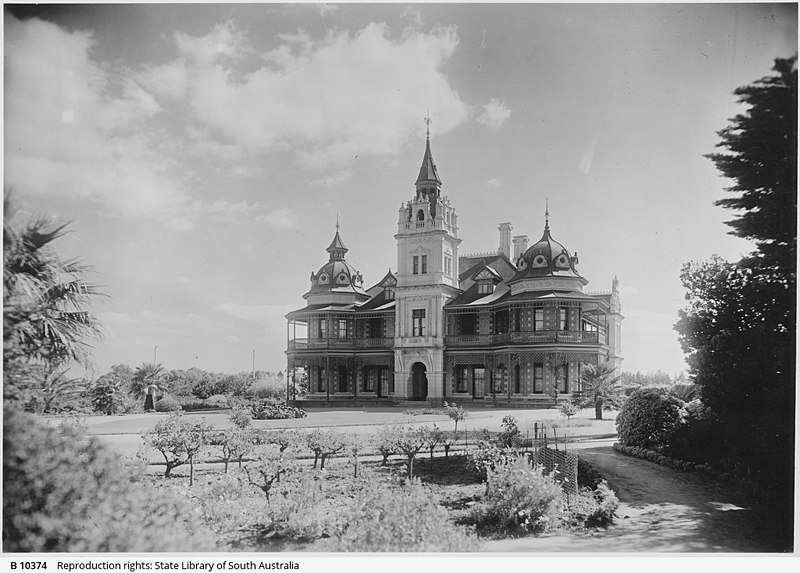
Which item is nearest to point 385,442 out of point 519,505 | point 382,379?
point 519,505

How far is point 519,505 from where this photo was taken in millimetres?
7047

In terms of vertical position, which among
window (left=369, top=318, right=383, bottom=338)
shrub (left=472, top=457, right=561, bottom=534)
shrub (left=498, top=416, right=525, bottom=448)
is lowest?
shrub (left=472, top=457, right=561, bottom=534)

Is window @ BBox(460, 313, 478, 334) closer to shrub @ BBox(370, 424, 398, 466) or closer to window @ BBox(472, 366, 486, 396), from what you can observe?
window @ BBox(472, 366, 486, 396)

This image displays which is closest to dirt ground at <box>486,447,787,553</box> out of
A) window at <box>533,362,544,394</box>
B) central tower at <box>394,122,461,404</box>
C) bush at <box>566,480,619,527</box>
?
bush at <box>566,480,619,527</box>

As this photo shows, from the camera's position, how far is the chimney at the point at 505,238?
10.5 metres

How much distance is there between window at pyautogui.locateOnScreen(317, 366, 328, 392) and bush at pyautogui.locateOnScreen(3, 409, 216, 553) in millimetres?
4706

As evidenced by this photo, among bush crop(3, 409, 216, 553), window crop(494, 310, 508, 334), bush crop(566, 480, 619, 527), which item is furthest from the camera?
window crop(494, 310, 508, 334)

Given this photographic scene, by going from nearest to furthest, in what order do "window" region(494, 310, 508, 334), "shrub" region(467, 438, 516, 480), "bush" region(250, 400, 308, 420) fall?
"shrub" region(467, 438, 516, 480) → "bush" region(250, 400, 308, 420) → "window" region(494, 310, 508, 334)

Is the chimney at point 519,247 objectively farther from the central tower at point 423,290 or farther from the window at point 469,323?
the window at point 469,323

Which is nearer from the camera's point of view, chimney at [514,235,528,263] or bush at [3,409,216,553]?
bush at [3,409,216,553]

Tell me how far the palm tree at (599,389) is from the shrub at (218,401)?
651 cm

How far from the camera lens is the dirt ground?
6.85 meters

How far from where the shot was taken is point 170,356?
880 centimetres

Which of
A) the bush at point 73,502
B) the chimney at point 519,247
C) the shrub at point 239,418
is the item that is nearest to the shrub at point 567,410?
the chimney at point 519,247
